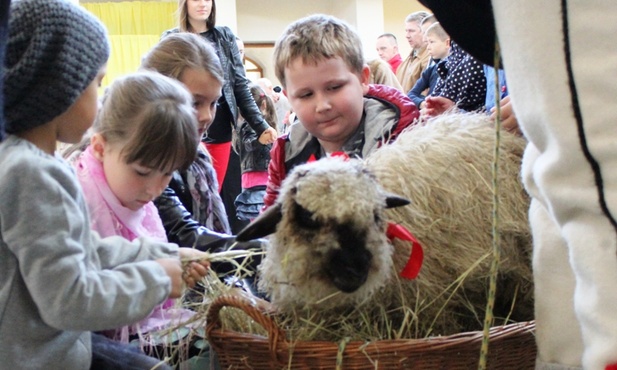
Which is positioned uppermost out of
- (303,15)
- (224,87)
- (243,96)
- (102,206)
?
(102,206)

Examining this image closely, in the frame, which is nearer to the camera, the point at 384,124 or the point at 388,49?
the point at 384,124

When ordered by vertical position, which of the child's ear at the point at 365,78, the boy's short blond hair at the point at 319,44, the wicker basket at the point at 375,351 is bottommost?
the wicker basket at the point at 375,351

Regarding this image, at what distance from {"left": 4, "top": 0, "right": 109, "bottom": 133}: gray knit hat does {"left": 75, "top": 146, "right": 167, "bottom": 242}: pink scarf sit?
0.36 m

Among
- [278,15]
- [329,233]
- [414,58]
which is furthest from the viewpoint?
[278,15]

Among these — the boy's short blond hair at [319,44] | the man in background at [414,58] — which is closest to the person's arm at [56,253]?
the boy's short blond hair at [319,44]

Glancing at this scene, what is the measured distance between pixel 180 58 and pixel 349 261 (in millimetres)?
1095

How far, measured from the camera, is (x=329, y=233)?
3.69 ft

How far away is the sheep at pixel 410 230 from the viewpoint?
114cm

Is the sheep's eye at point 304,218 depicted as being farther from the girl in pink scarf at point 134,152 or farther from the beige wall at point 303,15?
the beige wall at point 303,15

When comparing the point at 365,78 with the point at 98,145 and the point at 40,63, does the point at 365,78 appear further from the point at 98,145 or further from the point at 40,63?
the point at 40,63

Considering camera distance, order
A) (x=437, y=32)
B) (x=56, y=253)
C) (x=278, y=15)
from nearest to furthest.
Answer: (x=56, y=253) → (x=437, y=32) → (x=278, y=15)

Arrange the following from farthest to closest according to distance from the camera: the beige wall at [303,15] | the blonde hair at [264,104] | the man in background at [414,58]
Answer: the beige wall at [303,15], the man in background at [414,58], the blonde hair at [264,104]

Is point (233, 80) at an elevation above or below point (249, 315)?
below

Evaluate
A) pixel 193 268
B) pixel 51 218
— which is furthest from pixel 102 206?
pixel 51 218
